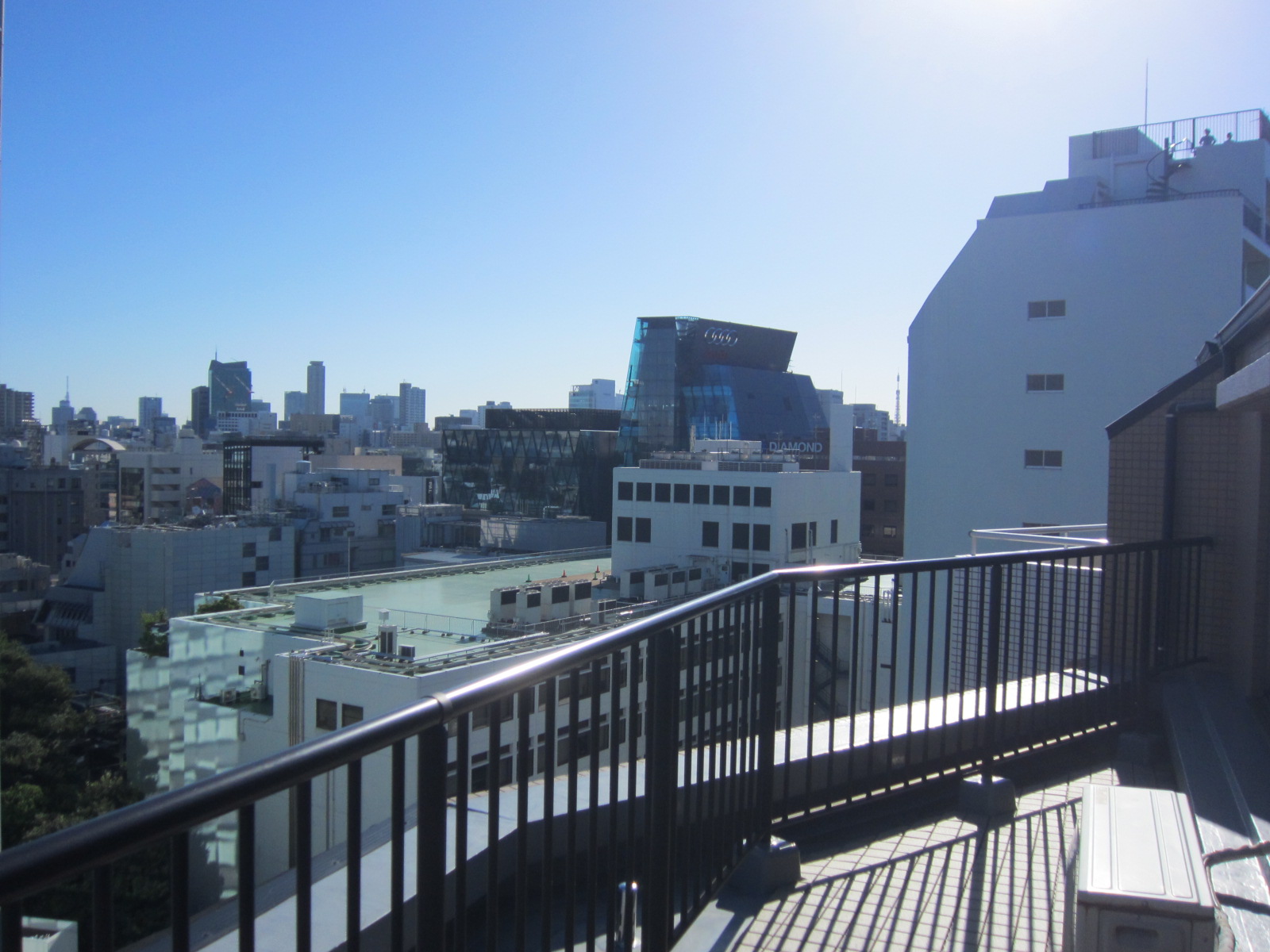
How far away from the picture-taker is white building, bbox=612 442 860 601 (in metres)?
32.5

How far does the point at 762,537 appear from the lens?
1283 inches

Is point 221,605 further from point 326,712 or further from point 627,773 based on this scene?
point 627,773

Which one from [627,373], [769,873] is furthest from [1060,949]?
[627,373]

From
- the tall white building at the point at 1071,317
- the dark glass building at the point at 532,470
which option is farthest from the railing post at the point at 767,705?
the dark glass building at the point at 532,470

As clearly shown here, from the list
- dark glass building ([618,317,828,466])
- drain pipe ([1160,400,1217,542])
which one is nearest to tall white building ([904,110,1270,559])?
drain pipe ([1160,400,1217,542])

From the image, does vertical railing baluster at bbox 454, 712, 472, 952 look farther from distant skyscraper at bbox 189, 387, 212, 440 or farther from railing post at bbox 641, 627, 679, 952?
distant skyscraper at bbox 189, 387, 212, 440

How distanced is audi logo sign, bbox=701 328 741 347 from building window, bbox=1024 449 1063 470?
35325mm

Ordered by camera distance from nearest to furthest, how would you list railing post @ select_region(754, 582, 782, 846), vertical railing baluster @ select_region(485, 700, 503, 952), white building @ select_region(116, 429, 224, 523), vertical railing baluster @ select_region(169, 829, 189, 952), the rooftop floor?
vertical railing baluster @ select_region(169, 829, 189, 952)
vertical railing baluster @ select_region(485, 700, 503, 952)
the rooftop floor
railing post @ select_region(754, 582, 782, 846)
white building @ select_region(116, 429, 224, 523)

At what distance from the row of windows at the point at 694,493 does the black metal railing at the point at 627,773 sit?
26.4 m

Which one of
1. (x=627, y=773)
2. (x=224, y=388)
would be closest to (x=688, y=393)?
(x=627, y=773)

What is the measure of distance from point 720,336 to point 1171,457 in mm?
57684

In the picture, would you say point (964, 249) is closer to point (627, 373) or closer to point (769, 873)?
point (769, 873)

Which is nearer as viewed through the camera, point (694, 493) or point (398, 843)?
point (398, 843)

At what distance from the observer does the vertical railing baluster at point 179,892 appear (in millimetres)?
1077
